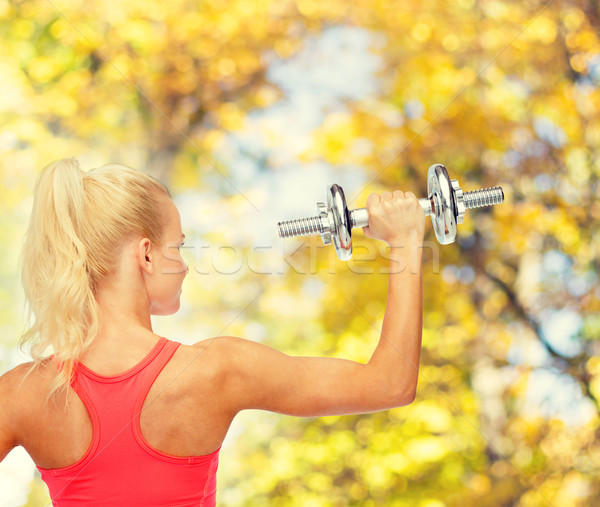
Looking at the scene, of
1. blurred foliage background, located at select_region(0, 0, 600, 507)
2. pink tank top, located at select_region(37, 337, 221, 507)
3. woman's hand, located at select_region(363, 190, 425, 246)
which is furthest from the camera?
blurred foliage background, located at select_region(0, 0, 600, 507)

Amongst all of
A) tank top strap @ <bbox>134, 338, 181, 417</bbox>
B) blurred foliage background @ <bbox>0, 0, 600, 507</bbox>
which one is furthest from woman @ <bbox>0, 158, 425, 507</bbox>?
blurred foliage background @ <bbox>0, 0, 600, 507</bbox>

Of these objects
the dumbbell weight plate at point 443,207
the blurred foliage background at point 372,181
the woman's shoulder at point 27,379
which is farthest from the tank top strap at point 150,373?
the blurred foliage background at point 372,181

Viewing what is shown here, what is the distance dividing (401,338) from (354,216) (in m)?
0.19

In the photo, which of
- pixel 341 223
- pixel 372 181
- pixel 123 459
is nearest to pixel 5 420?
pixel 123 459

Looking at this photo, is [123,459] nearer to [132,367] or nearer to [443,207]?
[132,367]

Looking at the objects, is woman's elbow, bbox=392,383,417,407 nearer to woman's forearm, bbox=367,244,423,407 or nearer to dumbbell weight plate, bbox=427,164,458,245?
woman's forearm, bbox=367,244,423,407

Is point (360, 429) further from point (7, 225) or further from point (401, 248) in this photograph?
point (401, 248)

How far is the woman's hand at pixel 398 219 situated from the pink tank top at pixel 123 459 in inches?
13.2

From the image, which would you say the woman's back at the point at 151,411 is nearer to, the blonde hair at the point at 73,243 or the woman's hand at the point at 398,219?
the blonde hair at the point at 73,243

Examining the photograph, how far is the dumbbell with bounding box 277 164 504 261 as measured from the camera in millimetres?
909

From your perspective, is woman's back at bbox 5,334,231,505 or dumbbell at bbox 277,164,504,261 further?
dumbbell at bbox 277,164,504,261

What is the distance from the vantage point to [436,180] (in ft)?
3.07

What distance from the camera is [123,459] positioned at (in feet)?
2.60

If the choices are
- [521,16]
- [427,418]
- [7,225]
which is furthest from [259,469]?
[521,16]
